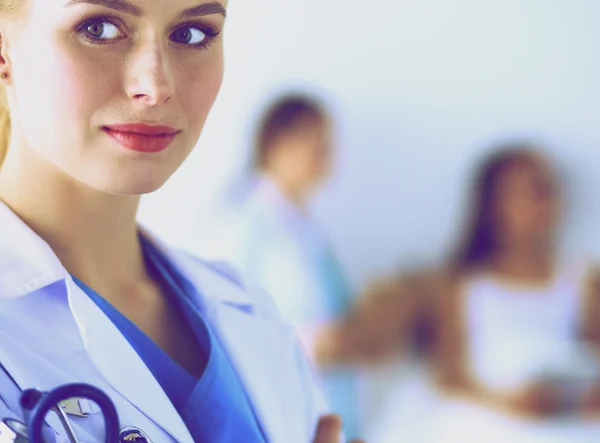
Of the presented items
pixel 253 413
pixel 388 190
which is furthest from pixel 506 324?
pixel 253 413

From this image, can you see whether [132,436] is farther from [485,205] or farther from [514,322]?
[485,205]

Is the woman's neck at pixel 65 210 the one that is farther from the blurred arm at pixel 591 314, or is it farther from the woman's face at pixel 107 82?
the blurred arm at pixel 591 314

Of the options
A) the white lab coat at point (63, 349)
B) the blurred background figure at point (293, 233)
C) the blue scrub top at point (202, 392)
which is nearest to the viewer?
the white lab coat at point (63, 349)

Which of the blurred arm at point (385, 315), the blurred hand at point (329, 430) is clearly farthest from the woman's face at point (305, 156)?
the blurred hand at point (329, 430)

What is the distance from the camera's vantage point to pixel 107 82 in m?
0.65

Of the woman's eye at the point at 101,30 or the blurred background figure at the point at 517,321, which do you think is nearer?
the woman's eye at the point at 101,30

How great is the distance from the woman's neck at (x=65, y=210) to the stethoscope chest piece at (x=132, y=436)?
0.17 metres

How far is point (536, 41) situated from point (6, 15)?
91.2 inches

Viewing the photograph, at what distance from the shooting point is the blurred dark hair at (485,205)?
104 inches

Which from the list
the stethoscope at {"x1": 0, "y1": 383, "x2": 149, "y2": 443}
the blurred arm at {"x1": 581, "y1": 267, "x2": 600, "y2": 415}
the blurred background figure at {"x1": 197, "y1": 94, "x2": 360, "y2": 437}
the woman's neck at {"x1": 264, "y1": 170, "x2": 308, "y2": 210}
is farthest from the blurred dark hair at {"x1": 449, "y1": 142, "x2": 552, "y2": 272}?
the stethoscope at {"x1": 0, "y1": 383, "x2": 149, "y2": 443}

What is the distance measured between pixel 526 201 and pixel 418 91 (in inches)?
19.3

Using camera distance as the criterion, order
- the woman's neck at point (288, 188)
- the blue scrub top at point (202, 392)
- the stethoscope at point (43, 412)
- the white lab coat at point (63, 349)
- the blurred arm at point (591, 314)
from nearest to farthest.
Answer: the stethoscope at point (43, 412) < the white lab coat at point (63, 349) < the blue scrub top at point (202, 392) < the woman's neck at point (288, 188) < the blurred arm at point (591, 314)

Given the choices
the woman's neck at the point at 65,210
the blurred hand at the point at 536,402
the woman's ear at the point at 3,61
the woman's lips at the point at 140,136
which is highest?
the woman's ear at the point at 3,61

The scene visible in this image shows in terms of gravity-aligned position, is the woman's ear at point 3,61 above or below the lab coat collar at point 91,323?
above
